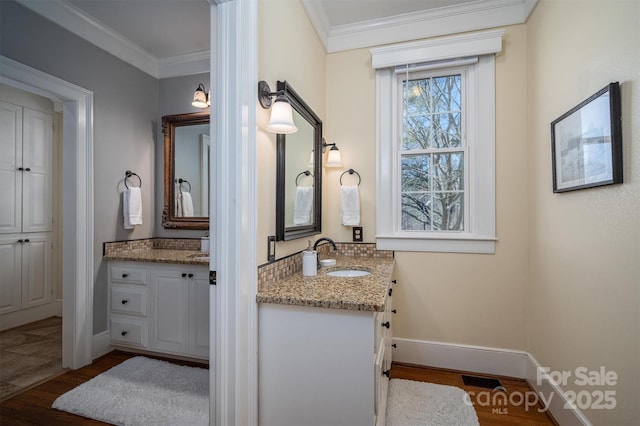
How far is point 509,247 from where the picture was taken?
7.30 feet

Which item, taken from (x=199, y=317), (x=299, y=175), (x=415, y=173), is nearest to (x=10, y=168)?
(x=199, y=317)

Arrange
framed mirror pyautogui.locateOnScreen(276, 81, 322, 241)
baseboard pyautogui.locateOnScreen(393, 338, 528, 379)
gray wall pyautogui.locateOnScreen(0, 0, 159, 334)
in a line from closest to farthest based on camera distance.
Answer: framed mirror pyautogui.locateOnScreen(276, 81, 322, 241), gray wall pyautogui.locateOnScreen(0, 0, 159, 334), baseboard pyautogui.locateOnScreen(393, 338, 528, 379)

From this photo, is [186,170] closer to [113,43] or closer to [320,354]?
[113,43]

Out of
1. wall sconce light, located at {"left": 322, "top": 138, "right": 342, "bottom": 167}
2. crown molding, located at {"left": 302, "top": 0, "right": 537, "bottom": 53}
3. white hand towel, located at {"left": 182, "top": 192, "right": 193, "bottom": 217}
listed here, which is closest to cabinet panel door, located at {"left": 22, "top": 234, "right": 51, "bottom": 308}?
white hand towel, located at {"left": 182, "top": 192, "right": 193, "bottom": 217}

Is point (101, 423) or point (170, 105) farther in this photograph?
point (170, 105)

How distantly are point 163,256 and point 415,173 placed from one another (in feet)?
7.22

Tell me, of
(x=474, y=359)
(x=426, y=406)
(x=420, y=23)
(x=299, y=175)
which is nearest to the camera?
(x=426, y=406)

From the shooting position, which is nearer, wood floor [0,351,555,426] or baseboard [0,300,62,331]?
wood floor [0,351,555,426]

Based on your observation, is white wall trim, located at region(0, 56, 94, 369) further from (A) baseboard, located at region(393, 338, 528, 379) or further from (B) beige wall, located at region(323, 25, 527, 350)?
(A) baseboard, located at region(393, 338, 528, 379)

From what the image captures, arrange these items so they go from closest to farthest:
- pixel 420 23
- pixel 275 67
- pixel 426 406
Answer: pixel 275 67 → pixel 426 406 → pixel 420 23

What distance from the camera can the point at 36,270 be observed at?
3.36 meters

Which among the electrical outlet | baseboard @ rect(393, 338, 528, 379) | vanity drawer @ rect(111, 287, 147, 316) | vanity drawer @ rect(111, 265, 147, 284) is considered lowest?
baseboard @ rect(393, 338, 528, 379)

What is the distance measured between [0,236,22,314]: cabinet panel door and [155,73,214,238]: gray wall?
62.8 inches

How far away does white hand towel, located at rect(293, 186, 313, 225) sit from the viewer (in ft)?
6.25
